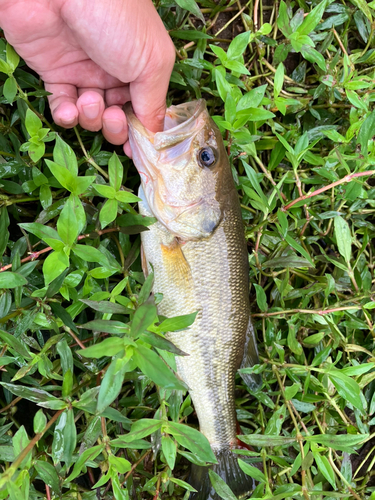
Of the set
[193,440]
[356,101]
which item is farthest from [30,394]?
[356,101]

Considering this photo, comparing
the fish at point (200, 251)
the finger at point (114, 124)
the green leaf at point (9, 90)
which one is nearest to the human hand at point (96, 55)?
the finger at point (114, 124)

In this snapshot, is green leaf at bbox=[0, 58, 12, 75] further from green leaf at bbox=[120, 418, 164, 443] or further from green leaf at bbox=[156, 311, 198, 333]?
green leaf at bbox=[120, 418, 164, 443]

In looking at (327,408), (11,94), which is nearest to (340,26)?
(11,94)

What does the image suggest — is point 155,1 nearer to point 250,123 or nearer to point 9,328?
point 250,123

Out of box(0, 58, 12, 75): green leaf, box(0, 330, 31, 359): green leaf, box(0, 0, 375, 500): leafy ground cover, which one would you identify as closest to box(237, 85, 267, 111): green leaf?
box(0, 0, 375, 500): leafy ground cover

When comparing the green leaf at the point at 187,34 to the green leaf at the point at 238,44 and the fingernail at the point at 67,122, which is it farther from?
the fingernail at the point at 67,122

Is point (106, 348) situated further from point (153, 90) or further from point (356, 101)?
point (356, 101)

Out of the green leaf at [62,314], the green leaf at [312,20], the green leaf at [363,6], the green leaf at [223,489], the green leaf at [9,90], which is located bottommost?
the green leaf at [223,489]

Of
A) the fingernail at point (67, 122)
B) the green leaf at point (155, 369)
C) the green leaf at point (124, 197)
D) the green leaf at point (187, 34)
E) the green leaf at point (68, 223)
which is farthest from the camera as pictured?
the green leaf at point (187, 34)
